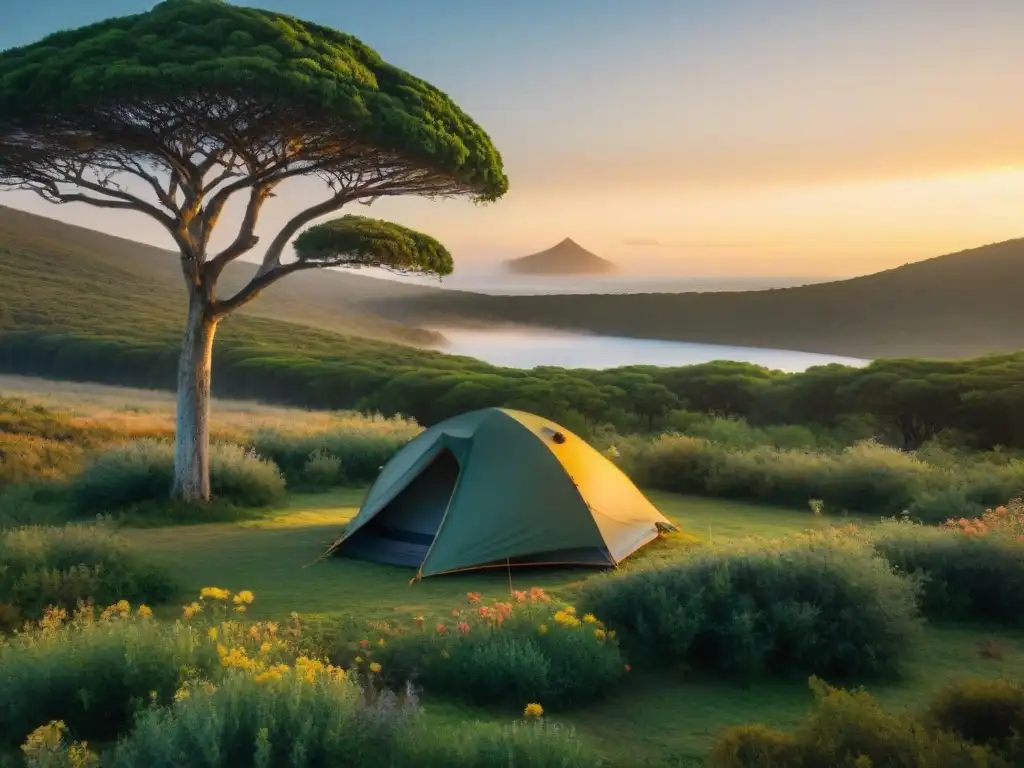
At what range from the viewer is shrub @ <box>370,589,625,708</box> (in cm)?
710

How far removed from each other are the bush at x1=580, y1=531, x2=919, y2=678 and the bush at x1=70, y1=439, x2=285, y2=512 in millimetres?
9419

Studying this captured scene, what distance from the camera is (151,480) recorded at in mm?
16297

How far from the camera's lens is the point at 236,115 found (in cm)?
1270

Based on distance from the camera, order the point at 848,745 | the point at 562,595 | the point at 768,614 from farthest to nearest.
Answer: the point at 562,595, the point at 768,614, the point at 848,745

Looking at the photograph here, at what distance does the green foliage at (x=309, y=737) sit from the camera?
5.18m

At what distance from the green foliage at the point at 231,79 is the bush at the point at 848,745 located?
31.1 feet

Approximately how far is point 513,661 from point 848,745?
2.62 m

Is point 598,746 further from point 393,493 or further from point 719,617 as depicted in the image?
point 393,493

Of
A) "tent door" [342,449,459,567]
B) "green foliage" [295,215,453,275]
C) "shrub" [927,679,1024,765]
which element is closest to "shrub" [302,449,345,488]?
"green foliage" [295,215,453,275]

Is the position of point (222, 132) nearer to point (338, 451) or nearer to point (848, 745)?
point (338, 451)

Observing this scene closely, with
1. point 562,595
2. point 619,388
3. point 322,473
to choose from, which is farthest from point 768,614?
point 619,388

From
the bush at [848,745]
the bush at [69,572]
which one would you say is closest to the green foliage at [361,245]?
the bush at [69,572]

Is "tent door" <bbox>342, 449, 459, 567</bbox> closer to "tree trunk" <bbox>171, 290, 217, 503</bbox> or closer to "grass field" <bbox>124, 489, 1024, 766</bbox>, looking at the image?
"grass field" <bbox>124, 489, 1024, 766</bbox>

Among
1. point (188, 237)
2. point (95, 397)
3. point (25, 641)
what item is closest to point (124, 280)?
point (95, 397)
